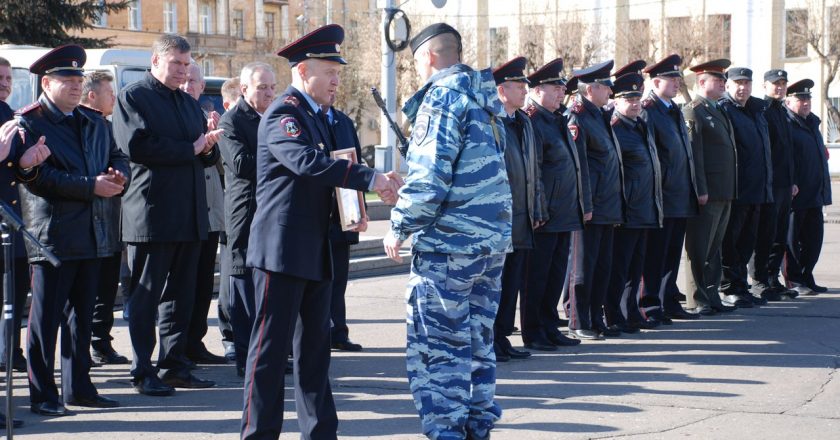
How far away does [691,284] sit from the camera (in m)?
10.6

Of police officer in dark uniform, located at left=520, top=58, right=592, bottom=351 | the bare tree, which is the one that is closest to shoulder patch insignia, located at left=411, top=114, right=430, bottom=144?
police officer in dark uniform, located at left=520, top=58, right=592, bottom=351

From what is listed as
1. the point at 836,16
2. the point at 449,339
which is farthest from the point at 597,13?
the point at 449,339

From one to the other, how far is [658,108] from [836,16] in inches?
1447

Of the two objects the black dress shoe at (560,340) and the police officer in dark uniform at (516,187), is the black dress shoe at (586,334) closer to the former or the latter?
the black dress shoe at (560,340)

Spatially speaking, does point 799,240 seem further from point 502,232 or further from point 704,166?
point 502,232

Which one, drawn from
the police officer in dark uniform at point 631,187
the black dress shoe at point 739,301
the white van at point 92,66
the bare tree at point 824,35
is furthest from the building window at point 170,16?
the police officer in dark uniform at point 631,187

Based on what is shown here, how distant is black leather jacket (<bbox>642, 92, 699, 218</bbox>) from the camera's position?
9.95 metres

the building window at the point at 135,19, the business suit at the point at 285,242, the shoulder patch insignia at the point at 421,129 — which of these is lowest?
the business suit at the point at 285,242

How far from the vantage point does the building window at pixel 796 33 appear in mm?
45156

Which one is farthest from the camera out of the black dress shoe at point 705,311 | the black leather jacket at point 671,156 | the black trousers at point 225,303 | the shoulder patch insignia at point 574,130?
the black dress shoe at point 705,311

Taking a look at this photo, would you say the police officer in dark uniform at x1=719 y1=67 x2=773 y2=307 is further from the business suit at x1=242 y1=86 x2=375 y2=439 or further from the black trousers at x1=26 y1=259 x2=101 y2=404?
the black trousers at x1=26 y1=259 x2=101 y2=404

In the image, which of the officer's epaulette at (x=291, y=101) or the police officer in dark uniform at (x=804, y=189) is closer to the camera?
the officer's epaulette at (x=291, y=101)

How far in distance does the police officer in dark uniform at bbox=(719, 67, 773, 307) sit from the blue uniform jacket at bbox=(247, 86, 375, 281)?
20.6 feet

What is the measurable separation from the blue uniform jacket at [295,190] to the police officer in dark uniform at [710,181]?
18.4 feet
